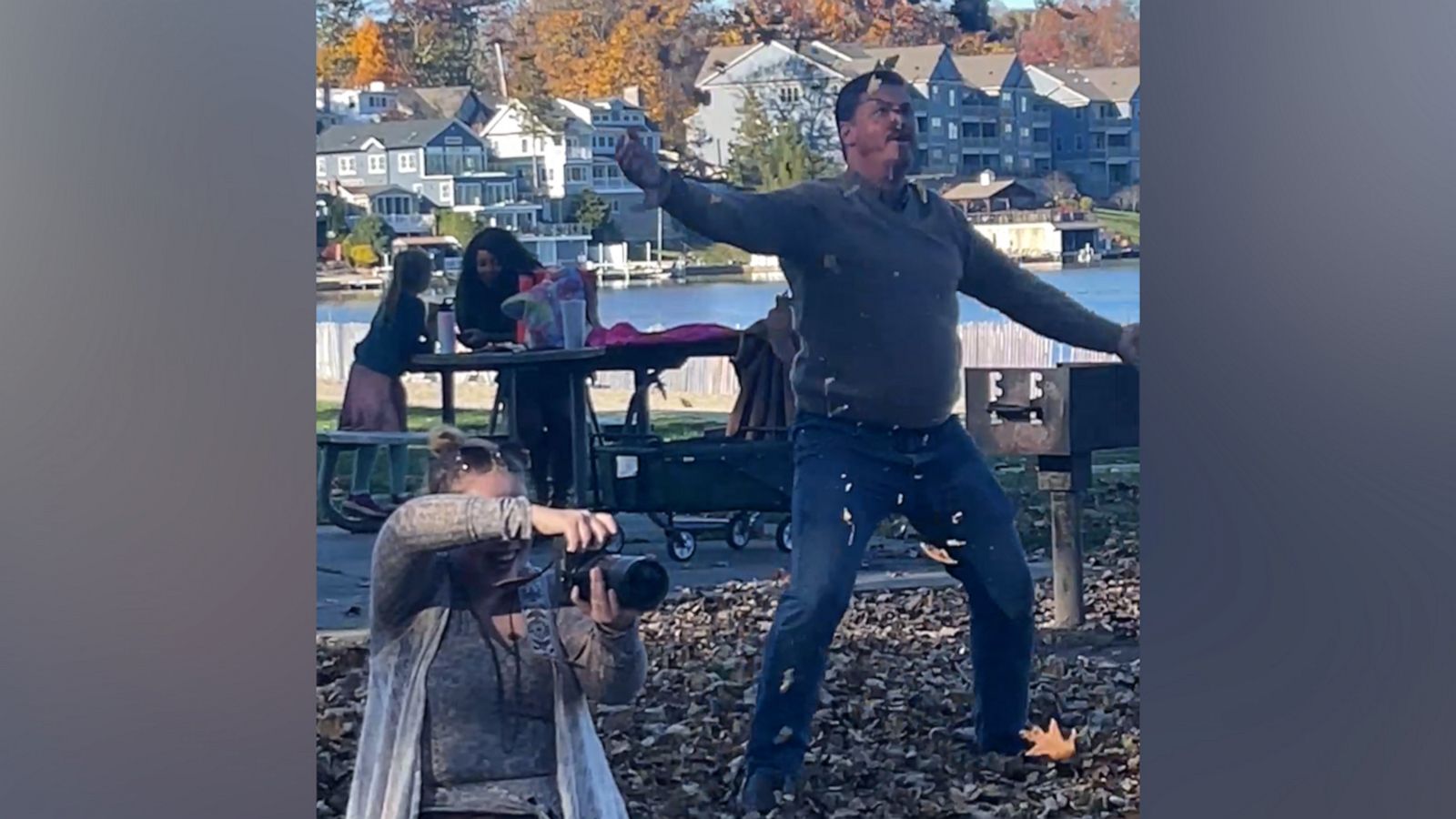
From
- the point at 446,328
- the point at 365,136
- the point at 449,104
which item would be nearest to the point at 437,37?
the point at 449,104

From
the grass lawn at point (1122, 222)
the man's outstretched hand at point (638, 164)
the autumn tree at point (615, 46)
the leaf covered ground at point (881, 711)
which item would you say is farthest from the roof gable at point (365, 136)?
the grass lawn at point (1122, 222)

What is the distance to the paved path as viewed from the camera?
3826 millimetres

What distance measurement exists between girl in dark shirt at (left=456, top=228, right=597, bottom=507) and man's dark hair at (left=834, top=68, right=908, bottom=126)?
2.25 feet

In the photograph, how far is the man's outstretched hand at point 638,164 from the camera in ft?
12.6

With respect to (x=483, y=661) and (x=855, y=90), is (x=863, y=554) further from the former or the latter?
(x=855, y=90)

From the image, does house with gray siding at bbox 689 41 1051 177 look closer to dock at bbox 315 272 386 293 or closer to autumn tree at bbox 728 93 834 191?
autumn tree at bbox 728 93 834 191

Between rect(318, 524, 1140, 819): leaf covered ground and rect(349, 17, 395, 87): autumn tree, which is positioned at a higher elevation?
rect(349, 17, 395, 87): autumn tree

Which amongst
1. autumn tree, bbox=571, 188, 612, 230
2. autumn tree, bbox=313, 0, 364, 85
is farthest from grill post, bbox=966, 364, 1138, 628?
autumn tree, bbox=313, 0, 364, 85

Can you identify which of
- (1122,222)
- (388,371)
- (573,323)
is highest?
(1122,222)

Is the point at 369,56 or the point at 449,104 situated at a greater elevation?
the point at 369,56

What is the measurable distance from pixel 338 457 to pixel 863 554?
1185mm

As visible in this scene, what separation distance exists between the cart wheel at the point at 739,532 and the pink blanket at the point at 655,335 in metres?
0.41

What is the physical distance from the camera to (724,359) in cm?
384
